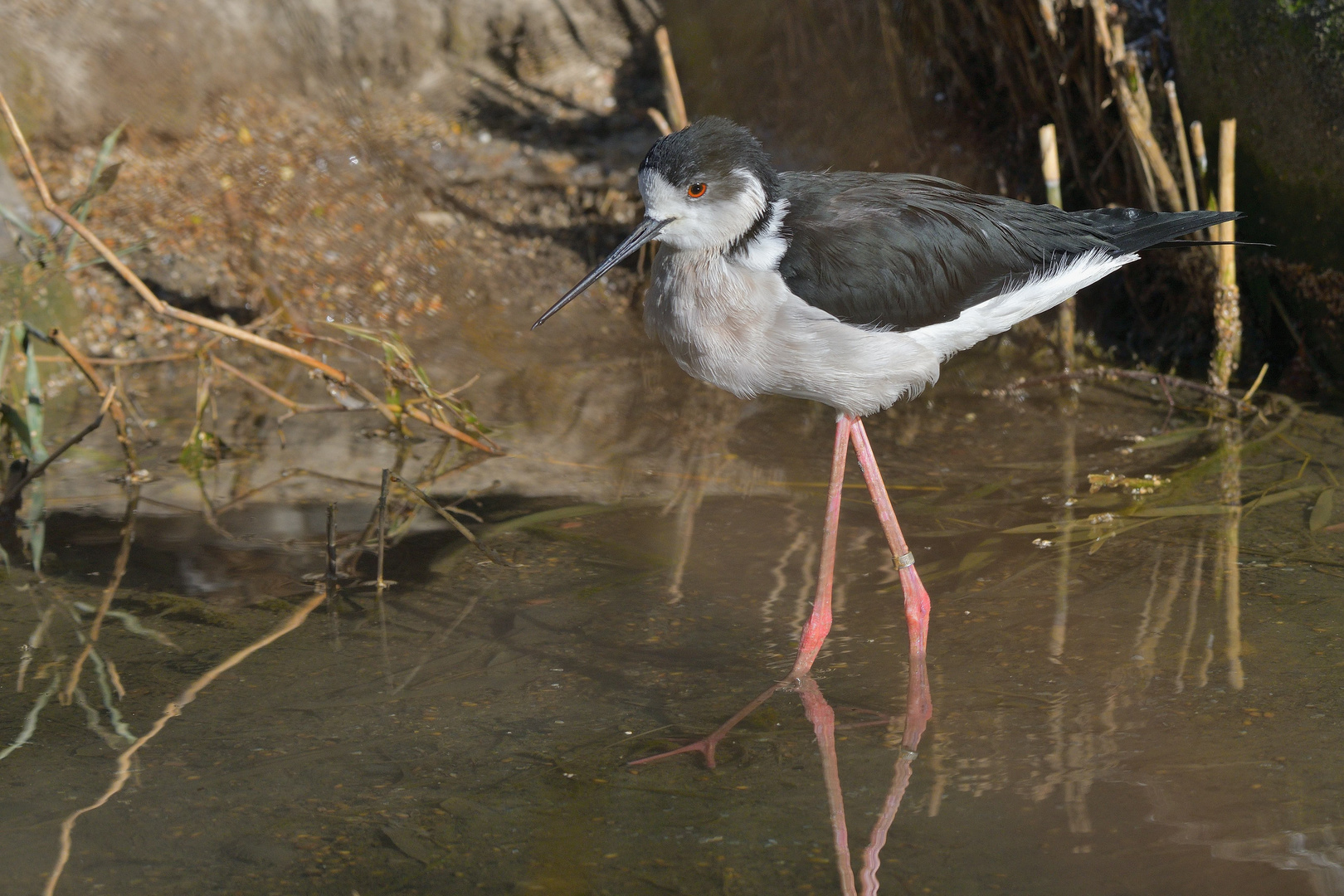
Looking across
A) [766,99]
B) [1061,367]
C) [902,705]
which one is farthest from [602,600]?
[766,99]

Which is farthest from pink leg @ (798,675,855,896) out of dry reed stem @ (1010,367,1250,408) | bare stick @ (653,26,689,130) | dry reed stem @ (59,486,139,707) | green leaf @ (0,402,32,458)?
bare stick @ (653,26,689,130)

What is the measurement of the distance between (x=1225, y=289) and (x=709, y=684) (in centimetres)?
280

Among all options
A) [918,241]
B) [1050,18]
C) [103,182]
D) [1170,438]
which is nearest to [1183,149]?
[1050,18]

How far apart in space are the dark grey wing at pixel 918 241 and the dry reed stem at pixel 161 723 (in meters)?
1.67

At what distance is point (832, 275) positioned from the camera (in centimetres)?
308

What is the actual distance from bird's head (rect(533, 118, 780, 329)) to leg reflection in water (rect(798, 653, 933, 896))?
115 centimetres

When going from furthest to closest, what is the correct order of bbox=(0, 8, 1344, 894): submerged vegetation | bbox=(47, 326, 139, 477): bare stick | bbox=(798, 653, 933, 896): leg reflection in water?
bbox=(47, 326, 139, 477): bare stick
bbox=(0, 8, 1344, 894): submerged vegetation
bbox=(798, 653, 933, 896): leg reflection in water

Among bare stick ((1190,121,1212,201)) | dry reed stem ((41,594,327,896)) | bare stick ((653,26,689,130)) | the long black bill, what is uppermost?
bare stick ((653,26,689,130))

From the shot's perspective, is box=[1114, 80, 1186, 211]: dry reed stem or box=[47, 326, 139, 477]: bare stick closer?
box=[47, 326, 139, 477]: bare stick

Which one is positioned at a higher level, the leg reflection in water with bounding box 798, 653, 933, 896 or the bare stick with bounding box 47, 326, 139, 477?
the bare stick with bounding box 47, 326, 139, 477

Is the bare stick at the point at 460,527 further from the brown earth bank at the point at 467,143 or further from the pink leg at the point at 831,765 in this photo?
the brown earth bank at the point at 467,143

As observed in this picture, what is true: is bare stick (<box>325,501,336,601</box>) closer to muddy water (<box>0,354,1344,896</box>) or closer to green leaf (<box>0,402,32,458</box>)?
muddy water (<box>0,354,1344,896</box>)

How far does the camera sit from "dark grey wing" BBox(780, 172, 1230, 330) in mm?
3105

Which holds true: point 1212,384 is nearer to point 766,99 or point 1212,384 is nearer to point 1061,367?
point 1061,367
